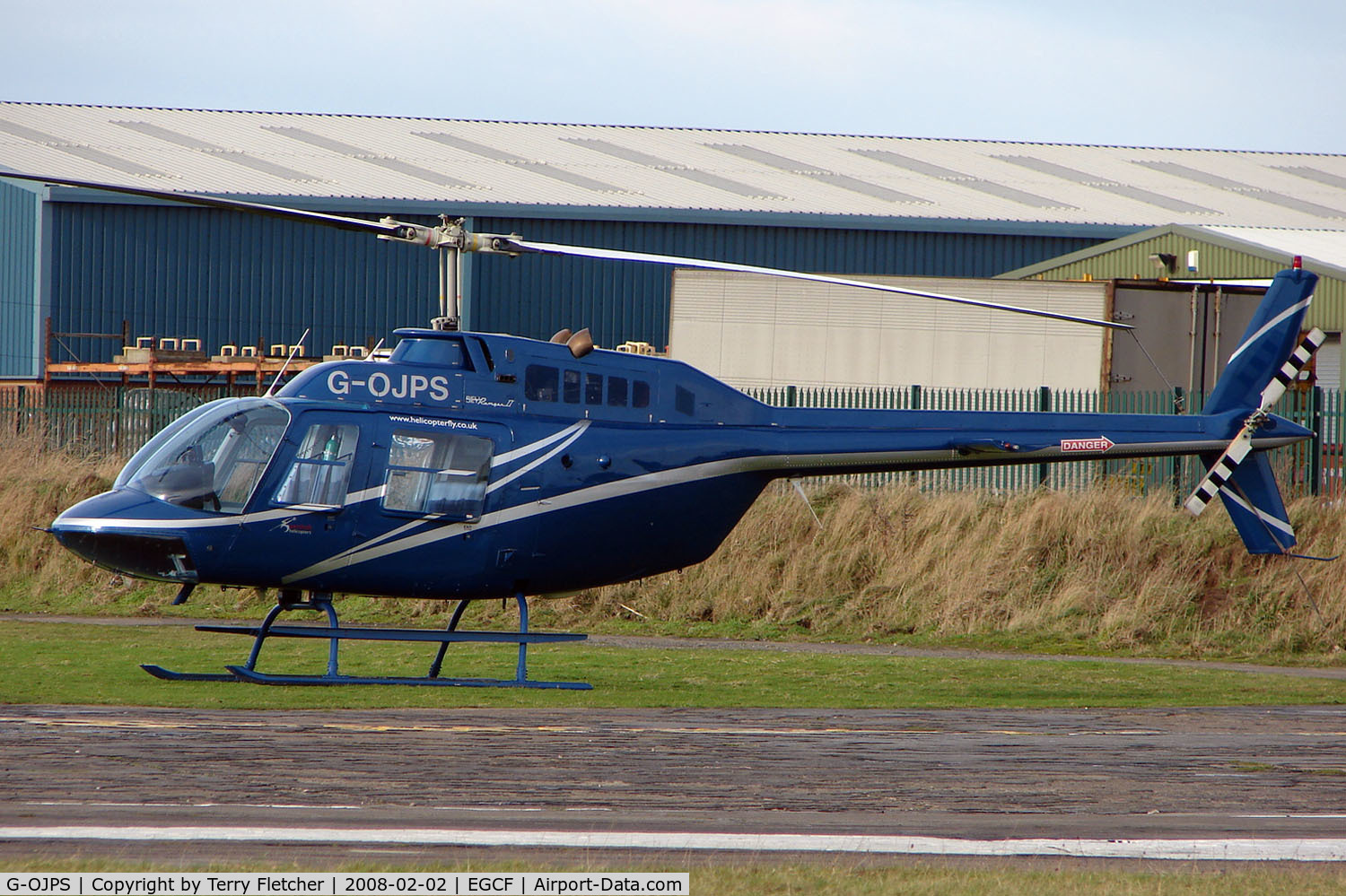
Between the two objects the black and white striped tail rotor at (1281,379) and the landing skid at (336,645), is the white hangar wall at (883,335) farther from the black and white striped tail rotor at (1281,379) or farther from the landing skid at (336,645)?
the landing skid at (336,645)

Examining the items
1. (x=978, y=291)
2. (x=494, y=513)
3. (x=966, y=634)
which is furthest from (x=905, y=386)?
(x=494, y=513)

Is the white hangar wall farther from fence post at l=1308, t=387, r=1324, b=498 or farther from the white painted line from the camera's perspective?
the white painted line

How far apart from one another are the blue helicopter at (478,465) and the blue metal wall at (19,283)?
2816cm

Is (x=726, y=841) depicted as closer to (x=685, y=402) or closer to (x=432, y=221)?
(x=685, y=402)

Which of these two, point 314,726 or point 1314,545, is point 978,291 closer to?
point 1314,545

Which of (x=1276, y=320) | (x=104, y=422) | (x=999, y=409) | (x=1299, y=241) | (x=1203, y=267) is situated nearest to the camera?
(x=1276, y=320)

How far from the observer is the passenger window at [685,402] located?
14734mm

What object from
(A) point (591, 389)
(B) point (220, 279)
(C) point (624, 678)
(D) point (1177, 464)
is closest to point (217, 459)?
(A) point (591, 389)

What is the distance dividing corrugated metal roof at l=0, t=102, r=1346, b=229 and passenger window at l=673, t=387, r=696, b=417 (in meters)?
27.8

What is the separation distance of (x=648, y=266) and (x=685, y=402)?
1111 inches

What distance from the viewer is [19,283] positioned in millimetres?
40688

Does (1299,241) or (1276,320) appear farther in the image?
(1299,241)

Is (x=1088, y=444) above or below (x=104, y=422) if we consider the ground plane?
above

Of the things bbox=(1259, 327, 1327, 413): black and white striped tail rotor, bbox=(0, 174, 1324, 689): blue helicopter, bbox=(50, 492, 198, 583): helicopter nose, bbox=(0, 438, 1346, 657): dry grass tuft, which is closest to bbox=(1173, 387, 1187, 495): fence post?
bbox=(0, 438, 1346, 657): dry grass tuft
